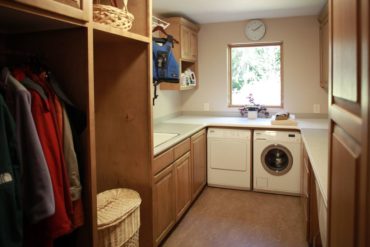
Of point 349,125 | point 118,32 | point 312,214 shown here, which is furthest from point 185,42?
point 349,125

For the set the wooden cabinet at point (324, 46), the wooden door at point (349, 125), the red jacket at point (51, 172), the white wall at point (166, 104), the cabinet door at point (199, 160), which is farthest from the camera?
the white wall at point (166, 104)

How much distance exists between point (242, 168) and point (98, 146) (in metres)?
2.21

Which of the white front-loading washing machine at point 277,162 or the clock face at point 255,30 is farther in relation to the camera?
the clock face at point 255,30

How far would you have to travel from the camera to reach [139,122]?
235 centimetres

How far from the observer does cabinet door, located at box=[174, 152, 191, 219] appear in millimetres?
3090

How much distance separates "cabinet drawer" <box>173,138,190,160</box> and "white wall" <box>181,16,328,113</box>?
5.28ft

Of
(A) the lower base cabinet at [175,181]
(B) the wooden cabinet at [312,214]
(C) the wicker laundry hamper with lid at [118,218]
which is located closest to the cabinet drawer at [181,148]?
(A) the lower base cabinet at [175,181]

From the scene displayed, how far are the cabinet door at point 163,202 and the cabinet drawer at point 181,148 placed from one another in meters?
0.16

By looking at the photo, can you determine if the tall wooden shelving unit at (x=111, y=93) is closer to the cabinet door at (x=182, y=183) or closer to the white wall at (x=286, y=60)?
the cabinet door at (x=182, y=183)

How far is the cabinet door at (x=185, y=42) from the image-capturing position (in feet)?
13.6

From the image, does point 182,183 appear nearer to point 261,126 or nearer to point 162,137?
point 162,137

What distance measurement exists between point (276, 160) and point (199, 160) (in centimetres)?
101

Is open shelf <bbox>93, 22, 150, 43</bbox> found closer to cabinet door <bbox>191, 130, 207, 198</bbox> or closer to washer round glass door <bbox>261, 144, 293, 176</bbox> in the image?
cabinet door <bbox>191, 130, 207, 198</bbox>

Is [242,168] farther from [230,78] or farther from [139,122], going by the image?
[139,122]
